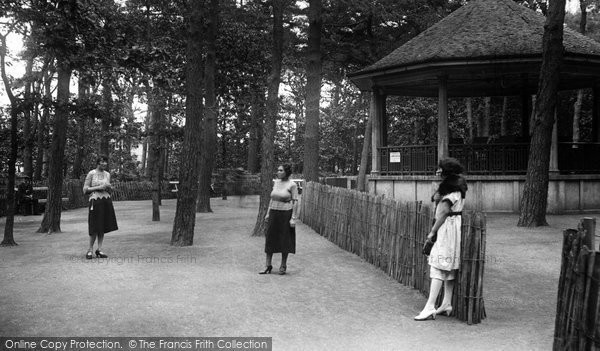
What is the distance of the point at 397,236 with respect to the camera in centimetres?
934

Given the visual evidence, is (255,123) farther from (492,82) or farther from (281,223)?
(281,223)

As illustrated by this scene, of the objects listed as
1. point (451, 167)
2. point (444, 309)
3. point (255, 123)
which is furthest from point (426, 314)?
point (255, 123)

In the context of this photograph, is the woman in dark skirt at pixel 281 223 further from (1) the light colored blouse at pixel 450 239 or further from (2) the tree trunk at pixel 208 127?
(2) the tree trunk at pixel 208 127

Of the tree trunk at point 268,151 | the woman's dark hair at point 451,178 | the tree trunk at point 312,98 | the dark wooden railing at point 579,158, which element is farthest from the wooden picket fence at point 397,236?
the dark wooden railing at point 579,158

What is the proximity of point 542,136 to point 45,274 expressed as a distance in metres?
12.1

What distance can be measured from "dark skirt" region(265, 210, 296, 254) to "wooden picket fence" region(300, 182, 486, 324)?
168 cm

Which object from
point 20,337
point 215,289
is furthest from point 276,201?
point 20,337

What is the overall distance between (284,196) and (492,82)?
51.2ft

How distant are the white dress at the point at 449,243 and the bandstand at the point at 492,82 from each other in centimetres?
1257

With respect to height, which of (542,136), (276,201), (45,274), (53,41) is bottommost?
(45,274)

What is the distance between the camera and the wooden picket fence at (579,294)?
4488 mm

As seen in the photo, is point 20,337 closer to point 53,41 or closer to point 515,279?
point 53,41

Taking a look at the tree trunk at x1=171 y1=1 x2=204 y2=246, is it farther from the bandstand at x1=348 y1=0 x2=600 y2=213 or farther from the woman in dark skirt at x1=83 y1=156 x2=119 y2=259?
the bandstand at x1=348 y1=0 x2=600 y2=213

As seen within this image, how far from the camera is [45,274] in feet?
31.4
